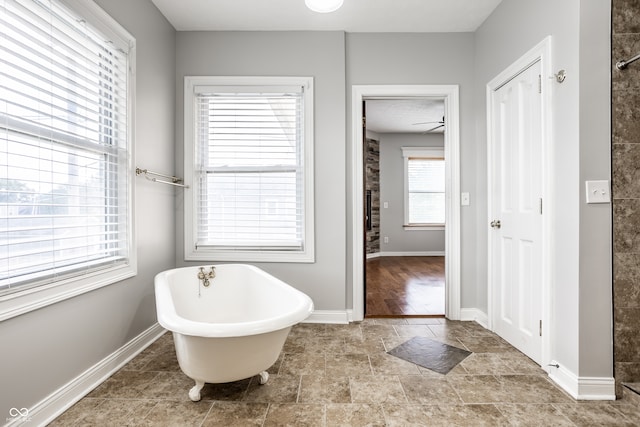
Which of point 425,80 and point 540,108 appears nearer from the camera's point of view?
Answer: point 540,108

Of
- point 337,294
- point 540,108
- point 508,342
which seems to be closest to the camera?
point 540,108

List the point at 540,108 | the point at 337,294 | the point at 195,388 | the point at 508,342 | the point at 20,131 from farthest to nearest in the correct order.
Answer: the point at 337,294 < the point at 508,342 < the point at 540,108 < the point at 195,388 < the point at 20,131

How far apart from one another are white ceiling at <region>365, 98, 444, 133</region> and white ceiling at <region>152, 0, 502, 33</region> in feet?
5.84

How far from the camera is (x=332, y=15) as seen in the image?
111 inches

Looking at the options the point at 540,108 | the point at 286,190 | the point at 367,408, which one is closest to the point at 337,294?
the point at 286,190

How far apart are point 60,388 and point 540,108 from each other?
10.6 ft

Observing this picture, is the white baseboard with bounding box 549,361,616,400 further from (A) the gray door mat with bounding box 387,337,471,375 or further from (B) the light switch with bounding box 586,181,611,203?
(B) the light switch with bounding box 586,181,611,203

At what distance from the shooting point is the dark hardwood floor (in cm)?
344

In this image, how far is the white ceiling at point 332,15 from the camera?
267 cm

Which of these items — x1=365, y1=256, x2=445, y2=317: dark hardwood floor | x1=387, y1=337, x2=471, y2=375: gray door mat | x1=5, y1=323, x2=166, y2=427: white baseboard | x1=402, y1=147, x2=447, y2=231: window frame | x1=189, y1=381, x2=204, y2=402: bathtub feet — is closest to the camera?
x1=5, y1=323, x2=166, y2=427: white baseboard

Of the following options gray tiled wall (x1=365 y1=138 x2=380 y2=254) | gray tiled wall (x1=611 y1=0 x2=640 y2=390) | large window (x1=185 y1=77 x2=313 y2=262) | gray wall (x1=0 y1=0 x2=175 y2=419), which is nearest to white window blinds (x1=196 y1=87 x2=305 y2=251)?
large window (x1=185 y1=77 x2=313 y2=262)

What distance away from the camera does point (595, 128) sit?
6.01 feet

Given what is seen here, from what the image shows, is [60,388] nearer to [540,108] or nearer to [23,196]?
[23,196]

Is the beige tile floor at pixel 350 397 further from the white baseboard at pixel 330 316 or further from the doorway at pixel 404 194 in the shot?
the doorway at pixel 404 194
